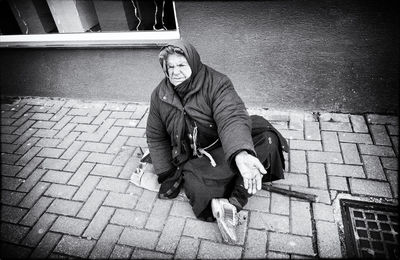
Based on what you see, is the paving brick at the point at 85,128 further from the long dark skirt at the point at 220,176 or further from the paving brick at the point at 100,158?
the long dark skirt at the point at 220,176

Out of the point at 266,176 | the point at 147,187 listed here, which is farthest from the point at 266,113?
the point at 147,187

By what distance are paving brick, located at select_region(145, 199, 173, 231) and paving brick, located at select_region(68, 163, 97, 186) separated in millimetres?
1108

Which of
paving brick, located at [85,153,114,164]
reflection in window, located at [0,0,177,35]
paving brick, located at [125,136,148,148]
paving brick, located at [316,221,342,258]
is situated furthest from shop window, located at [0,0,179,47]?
paving brick, located at [316,221,342,258]

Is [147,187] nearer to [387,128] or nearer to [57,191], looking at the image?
[57,191]

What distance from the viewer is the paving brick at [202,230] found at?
253 centimetres

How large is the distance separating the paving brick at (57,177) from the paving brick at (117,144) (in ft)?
1.96

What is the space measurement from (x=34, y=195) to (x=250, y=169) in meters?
2.73

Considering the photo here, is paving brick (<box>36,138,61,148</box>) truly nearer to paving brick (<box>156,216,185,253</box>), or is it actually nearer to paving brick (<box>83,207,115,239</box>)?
paving brick (<box>83,207,115,239</box>)

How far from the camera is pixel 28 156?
386 cm

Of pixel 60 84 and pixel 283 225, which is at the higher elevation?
pixel 60 84

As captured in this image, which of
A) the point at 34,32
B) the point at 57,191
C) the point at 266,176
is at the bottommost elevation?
the point at 57,191

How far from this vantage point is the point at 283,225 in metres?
2.53

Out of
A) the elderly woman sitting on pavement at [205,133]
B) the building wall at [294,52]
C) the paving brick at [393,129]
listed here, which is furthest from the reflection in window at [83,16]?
the paving brick at [393,129]

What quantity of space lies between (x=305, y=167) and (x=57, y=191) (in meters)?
2.98
